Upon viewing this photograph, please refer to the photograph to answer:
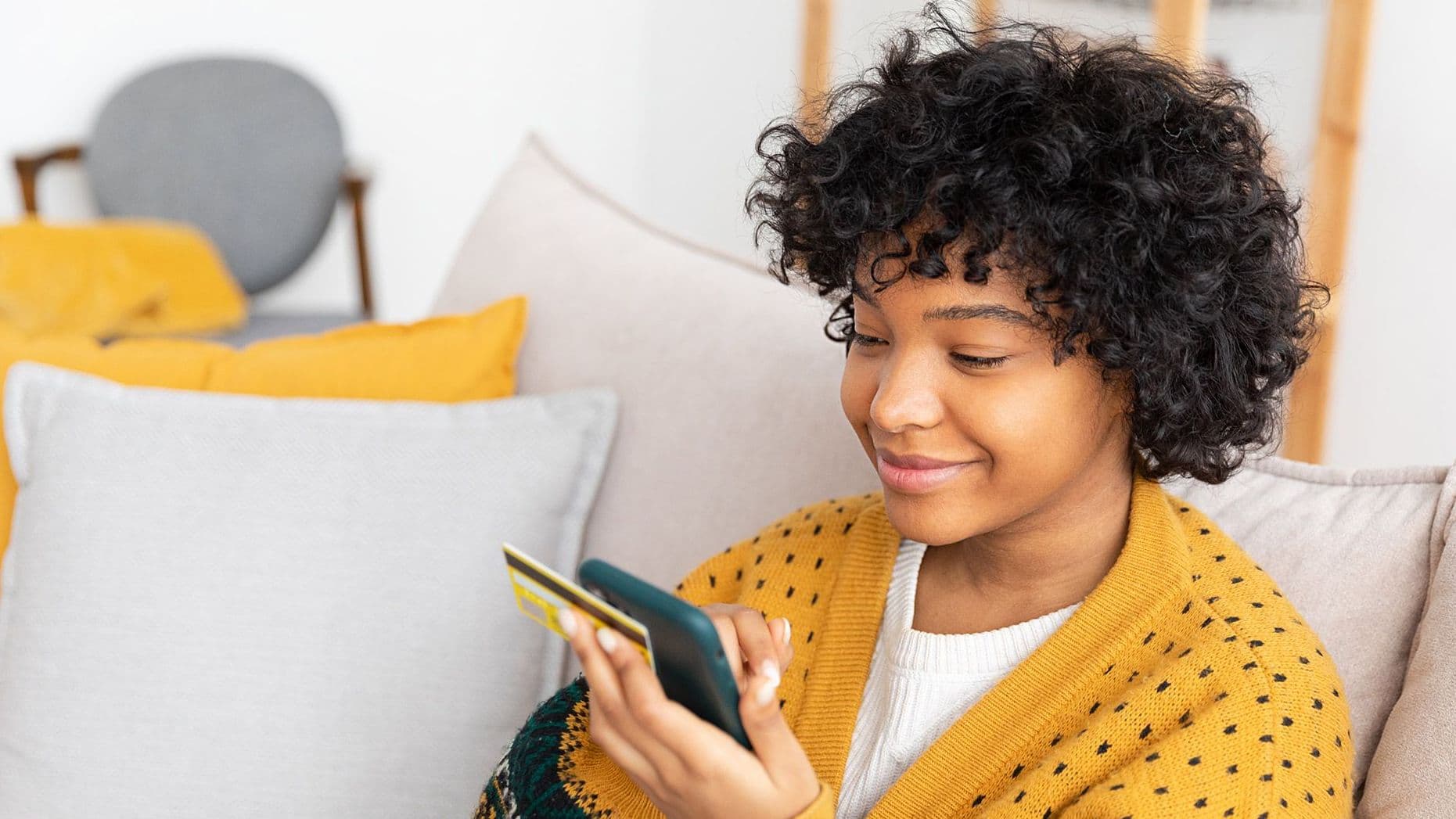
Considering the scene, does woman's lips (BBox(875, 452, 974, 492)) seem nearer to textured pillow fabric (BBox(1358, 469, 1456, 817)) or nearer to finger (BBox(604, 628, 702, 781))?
finger (BBox(604, 628, 702, 781))

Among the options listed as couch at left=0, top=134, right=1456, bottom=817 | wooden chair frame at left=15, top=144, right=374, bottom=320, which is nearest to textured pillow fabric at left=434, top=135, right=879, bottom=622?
couch at left=0, top=134, right=1456, bottom=817

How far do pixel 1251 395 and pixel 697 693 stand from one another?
0.45 meters

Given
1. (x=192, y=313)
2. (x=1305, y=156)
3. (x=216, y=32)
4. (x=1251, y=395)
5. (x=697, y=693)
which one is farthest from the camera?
(x=216, y=32)

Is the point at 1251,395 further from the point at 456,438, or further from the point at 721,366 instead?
the point at 456,438

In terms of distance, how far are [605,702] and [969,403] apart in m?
0.29

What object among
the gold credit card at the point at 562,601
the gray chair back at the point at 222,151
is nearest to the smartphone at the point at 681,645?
the gold credit card at the point at 562,601

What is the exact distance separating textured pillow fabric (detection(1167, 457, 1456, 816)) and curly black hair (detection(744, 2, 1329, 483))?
99 mm

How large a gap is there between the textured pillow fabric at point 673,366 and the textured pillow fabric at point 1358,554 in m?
0.33

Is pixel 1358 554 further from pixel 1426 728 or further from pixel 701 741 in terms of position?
pixel 701 741

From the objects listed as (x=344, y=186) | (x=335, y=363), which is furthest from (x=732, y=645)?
(x=344, y=186)

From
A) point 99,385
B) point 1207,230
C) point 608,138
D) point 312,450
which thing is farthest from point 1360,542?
point 608,138

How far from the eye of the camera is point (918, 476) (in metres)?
0.92

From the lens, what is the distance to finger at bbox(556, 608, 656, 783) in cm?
81

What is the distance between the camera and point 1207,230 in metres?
0.88
